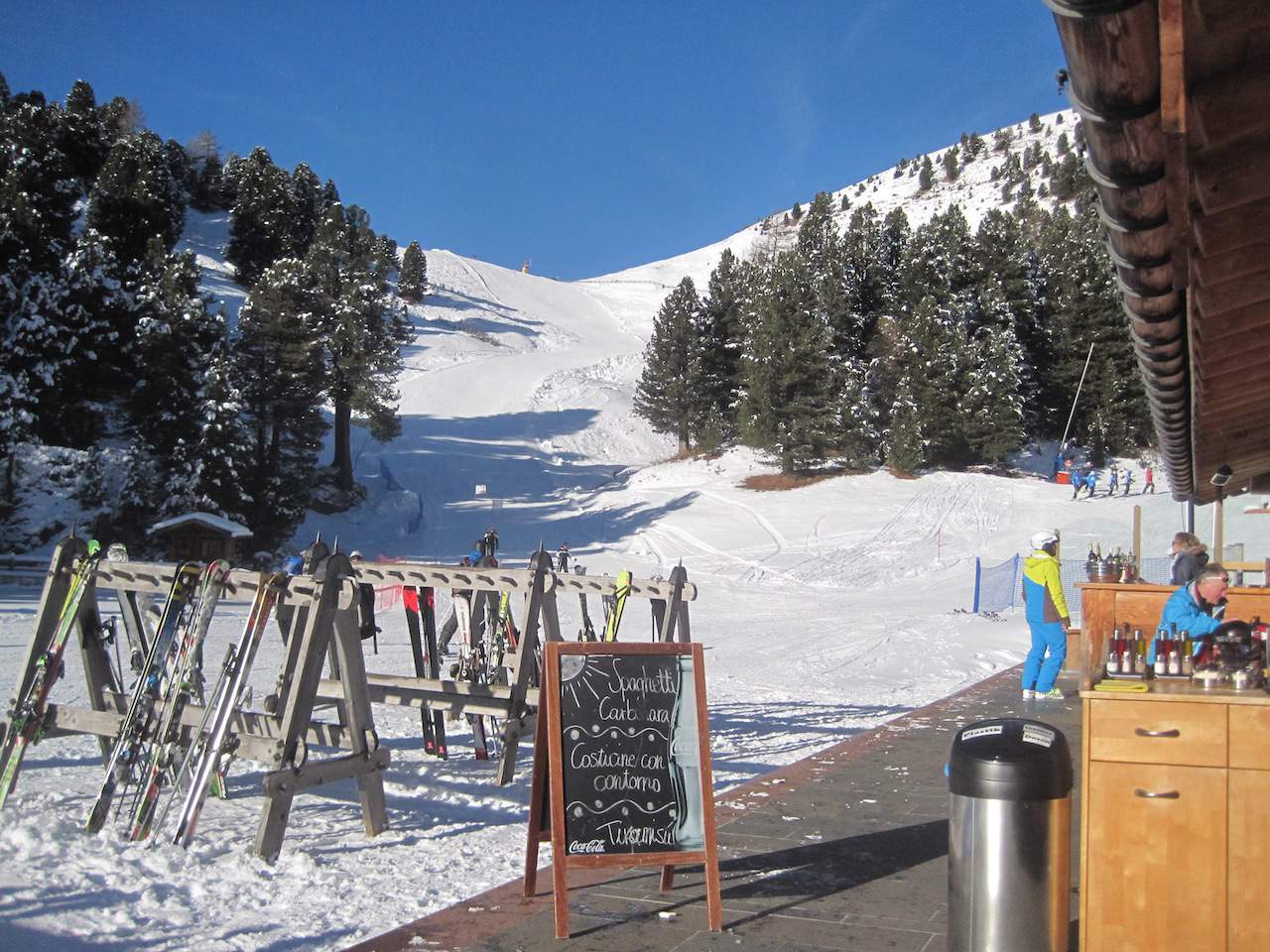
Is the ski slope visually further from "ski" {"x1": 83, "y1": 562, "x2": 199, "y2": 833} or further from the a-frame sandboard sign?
the a-frame sandboard sign

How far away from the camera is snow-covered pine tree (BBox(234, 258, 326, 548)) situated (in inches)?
1512

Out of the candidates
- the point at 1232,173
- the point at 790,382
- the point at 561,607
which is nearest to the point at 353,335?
the point at 790,382

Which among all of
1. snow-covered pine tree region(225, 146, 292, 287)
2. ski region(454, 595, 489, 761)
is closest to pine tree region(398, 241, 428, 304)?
snow-covered pine tree region(225, 146, 292, 287)

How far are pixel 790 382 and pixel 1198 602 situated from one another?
138 feet

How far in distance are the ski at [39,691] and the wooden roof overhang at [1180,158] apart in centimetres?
648

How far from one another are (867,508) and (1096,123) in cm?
4030

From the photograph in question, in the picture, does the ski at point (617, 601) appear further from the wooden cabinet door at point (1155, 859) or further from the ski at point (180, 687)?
the wooden cabinet door at point (1155, 859)

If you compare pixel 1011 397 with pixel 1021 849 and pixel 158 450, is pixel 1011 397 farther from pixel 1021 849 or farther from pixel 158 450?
pixel 1021 849

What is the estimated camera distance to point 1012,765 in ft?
13.7

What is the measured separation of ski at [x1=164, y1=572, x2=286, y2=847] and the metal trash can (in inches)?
152

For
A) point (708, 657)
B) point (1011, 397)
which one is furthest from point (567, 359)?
point (708, 657)

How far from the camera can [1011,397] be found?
4678 centimetres

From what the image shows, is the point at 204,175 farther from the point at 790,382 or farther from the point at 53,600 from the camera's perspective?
the point at 53,600

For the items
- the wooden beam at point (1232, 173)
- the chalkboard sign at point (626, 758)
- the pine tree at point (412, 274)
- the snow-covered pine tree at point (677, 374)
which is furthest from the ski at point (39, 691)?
the pine tree at point (412, 274)
